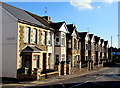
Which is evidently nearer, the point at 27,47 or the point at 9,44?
the point at 9,44

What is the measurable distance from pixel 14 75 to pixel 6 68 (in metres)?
1.60

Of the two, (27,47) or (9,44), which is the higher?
(9,44)

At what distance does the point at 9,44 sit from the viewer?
63.1 ft

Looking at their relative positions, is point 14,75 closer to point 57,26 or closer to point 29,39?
point 29,39

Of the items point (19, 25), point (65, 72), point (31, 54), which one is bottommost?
point (65, 72)

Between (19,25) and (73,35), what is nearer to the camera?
(19,25)

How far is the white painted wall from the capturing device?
61.1ft

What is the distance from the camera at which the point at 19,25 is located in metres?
18.8

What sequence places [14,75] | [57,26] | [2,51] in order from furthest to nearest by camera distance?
[57,26] → [2,51] → [14,75]

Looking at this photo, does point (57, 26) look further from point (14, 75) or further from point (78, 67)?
point (14, 75)

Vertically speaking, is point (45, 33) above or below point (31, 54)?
above

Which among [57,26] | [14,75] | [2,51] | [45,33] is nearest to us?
[14,75]

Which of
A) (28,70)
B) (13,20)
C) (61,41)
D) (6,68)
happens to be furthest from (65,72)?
(13,20)

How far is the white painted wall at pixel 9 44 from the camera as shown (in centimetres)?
1862
